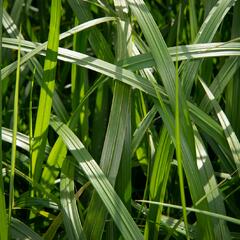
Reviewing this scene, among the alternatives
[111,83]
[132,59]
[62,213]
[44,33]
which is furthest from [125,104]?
[44,33]

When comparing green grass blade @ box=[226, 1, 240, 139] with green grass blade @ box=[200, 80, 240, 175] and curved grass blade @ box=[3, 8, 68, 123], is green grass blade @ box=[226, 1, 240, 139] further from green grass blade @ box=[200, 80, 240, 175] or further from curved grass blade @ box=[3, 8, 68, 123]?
curved grass blade @ box=[3, 8, 68, 123]

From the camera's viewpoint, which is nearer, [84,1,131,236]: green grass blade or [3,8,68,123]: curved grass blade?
[84,1,131,236]: green grass blade

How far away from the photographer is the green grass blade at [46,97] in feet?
2.46

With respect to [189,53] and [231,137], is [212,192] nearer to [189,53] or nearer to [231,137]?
[231,137]

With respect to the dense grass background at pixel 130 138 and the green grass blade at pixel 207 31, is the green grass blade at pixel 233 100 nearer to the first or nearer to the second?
the dense grass background at pixel 130 138

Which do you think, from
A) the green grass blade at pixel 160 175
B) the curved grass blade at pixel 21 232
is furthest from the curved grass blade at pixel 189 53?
the curved grass blade at pixel 21 232

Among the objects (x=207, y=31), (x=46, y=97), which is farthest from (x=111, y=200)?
(x=207, y=31)

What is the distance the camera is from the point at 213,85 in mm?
854

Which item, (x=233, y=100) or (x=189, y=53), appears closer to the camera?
(x=189, y=53)

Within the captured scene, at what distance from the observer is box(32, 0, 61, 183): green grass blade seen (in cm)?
75

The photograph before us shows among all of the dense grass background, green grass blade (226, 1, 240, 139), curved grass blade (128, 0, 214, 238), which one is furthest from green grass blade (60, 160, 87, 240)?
green grass blade (226, 1, 240, 139)

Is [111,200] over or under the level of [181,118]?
under

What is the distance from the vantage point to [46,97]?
2.60 feet

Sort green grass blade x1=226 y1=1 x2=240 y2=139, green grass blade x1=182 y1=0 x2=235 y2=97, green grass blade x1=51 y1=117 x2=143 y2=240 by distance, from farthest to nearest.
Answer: green grass blade x1=226 y1=1 x2=240 y2=139
green grass blade x1=182 y1=0 x2=235 y2=97
green grass blade x1=51 y1=117 x2=143 y2=240
